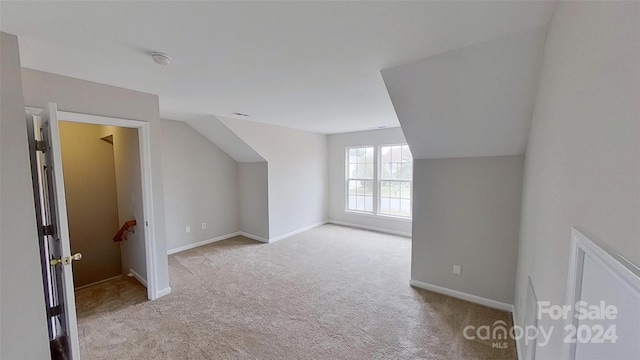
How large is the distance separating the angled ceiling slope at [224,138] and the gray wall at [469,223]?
303cm

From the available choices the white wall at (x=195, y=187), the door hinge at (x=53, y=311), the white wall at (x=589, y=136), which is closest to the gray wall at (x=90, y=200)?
the white wall at (x=195, y=187)

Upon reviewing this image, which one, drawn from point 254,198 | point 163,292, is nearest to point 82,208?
point 163,292

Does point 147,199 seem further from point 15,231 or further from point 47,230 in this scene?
point 15,231

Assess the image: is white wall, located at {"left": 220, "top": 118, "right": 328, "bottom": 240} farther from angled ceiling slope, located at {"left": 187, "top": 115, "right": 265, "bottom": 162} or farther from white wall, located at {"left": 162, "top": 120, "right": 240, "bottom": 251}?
white wall, located at {"left": 162, "top": 120, "right": 240, "bottom": 251}

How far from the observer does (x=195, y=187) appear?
4668mm

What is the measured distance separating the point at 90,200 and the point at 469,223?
5276 mm

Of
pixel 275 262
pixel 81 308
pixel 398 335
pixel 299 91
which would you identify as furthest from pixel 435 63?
pixel 81 308

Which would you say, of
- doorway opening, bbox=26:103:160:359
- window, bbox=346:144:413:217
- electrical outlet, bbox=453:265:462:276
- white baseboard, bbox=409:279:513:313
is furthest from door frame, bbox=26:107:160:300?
window, bbox=346:144:413:217

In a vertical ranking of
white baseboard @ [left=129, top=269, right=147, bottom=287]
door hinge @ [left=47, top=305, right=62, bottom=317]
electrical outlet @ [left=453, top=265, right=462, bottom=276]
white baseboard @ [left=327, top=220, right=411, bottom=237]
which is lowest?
white baseboard @ [left=129, top=269, right=147, bottom=287]

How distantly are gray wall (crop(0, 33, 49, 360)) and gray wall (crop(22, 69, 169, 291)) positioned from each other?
0.69 m

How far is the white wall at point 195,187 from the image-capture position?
4305 millimetres

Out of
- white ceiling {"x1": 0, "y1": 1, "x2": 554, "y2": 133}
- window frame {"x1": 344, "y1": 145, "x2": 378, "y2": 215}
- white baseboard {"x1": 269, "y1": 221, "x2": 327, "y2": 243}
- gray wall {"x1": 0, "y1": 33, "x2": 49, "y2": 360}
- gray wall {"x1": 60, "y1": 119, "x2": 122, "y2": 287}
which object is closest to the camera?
white ceiling {"x1": 0, "y1": 1, "x2": 554, "y2": 133}

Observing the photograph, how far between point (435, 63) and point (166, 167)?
14.2ft

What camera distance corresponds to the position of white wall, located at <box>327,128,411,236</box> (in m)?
5.27
